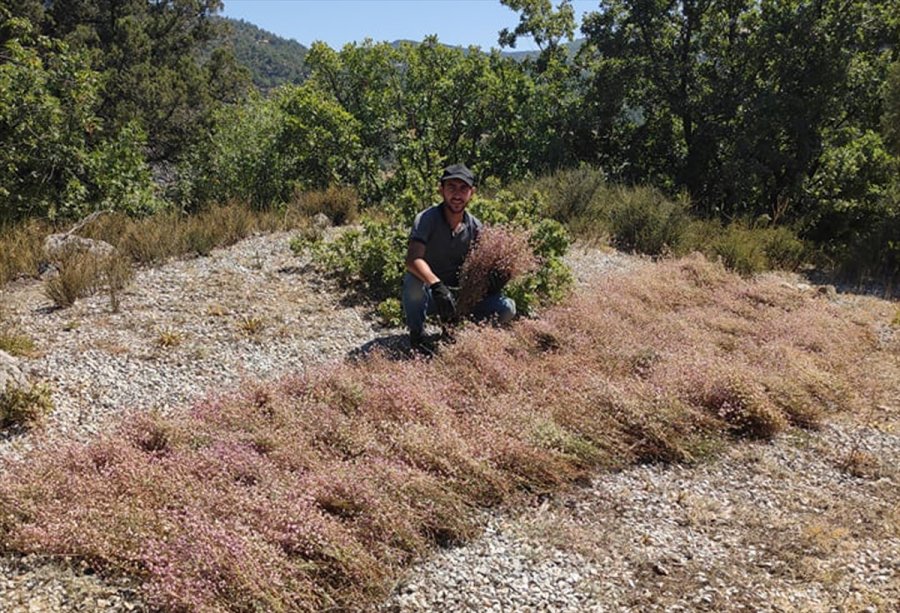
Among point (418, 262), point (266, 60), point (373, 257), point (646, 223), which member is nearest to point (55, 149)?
point (373, 257)

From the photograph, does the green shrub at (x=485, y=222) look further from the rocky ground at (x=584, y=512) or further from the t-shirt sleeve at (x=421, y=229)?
the t-shirt sleeve at (x=421, y=229)

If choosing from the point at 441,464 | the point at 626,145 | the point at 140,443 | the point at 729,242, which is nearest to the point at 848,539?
the point at 441,464

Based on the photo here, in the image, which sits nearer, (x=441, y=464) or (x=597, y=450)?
(x=441, y=464)

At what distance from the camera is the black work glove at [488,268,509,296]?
18.6 ft

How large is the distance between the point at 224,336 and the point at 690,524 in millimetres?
4087

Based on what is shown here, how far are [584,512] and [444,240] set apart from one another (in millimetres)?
2722

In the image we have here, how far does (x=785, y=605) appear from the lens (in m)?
2.91

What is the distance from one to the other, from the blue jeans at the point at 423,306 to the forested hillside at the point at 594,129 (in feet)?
8.59

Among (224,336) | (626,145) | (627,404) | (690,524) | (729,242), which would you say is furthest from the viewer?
(626,145)

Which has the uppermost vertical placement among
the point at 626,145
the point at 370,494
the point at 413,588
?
the point at 626,145

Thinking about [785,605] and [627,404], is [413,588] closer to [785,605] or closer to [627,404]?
[785,605]

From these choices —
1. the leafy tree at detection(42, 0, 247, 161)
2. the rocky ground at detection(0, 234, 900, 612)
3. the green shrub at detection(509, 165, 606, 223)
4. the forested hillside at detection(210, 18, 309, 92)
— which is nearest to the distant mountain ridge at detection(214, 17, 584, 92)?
the forested hillside at detection(210, 18, 309, 92)

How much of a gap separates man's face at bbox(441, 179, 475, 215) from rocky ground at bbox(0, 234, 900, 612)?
138 cm

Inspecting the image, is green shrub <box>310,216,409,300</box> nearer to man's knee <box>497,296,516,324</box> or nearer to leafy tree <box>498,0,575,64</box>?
man's knee <box>497,296,516,324</box>
